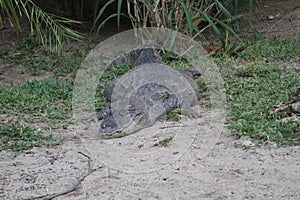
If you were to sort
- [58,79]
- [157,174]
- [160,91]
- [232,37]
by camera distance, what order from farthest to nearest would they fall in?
[232,37]
[58,79]
[160,91]
[157,174]

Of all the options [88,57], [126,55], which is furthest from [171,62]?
[88,57]

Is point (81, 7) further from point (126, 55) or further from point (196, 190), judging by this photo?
point (196, 190)

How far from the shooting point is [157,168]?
11.5 feet

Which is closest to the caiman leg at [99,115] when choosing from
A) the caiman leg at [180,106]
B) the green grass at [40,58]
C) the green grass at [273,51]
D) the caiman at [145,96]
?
the caiman at [145,96]

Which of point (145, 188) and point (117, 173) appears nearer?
point (145, 188)

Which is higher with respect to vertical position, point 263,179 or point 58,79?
point 263,179

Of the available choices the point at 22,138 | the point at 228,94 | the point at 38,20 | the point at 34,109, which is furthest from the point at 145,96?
the point at 38,20

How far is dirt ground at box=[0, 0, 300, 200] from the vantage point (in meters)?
3.14

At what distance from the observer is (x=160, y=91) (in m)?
5.03

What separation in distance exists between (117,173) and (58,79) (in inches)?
99.5

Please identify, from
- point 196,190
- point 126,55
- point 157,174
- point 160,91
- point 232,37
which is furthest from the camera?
point 232,37

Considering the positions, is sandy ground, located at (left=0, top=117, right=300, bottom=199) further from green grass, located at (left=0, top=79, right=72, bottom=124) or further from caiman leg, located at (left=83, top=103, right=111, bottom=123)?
green grass, located at (left=0, top=79, right=72, bottom=124)

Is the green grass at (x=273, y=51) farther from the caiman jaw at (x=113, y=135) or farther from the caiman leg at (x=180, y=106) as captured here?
the caiman jaw at (x=113, y=135)

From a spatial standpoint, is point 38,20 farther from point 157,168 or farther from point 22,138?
point 157,168
